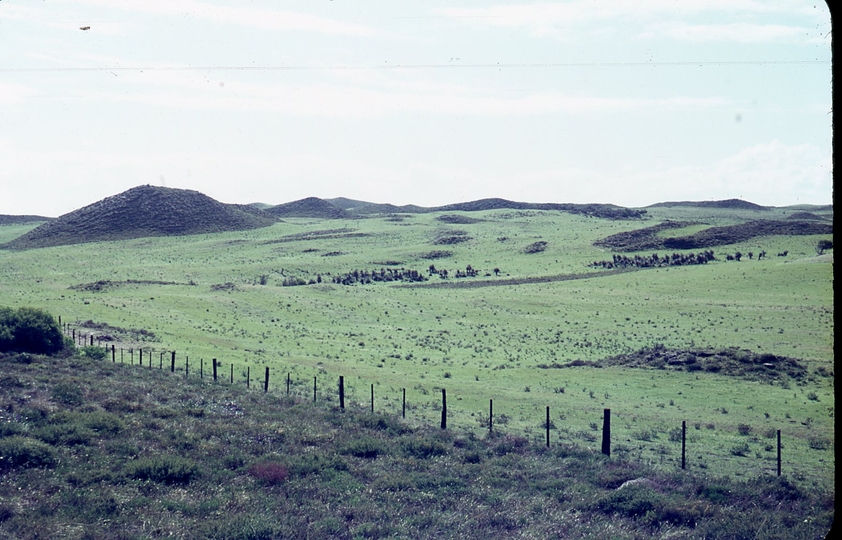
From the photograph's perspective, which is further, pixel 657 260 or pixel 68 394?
pixel 657 260

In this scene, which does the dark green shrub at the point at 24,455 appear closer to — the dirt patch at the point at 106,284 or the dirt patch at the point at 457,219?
the dirt patch at the point at 106,284

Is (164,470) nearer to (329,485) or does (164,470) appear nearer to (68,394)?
(329,485)

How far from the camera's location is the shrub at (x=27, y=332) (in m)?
33.1

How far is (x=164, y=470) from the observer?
16484 millimetres

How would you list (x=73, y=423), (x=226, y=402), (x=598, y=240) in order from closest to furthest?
(x=73, y=423)
(x=226, y=402)
(x=598, y=240)

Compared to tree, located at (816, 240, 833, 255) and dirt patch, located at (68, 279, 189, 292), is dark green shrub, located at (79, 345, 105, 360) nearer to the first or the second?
dirt patch, located at (68, 279, 189, 292)

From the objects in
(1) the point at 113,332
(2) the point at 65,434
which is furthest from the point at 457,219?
(2) the point at 65,434

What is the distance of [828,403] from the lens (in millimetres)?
28531

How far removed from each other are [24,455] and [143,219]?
135m

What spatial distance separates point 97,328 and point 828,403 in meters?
36.4

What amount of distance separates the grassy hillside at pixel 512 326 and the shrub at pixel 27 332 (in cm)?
589

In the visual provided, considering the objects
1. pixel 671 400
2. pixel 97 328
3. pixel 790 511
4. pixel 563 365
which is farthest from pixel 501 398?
pixel 97 328

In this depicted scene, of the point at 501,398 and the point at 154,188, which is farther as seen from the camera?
the point at 154,188

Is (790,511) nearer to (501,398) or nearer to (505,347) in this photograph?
(501,398)
